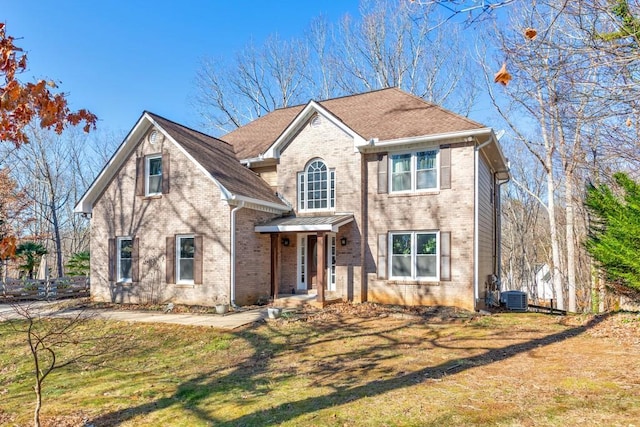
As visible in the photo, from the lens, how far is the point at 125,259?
15422 millimetres

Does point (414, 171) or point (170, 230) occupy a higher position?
point (414, 171)

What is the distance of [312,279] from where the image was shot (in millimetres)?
15117

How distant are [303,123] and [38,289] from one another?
13.1 metres

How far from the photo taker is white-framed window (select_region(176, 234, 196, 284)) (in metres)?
13.9

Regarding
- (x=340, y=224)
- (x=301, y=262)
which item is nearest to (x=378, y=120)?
(x=340, y=224)

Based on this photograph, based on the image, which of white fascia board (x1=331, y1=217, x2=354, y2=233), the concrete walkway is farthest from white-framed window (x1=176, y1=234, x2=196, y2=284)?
white fascia board (x1=331, y1=217, x2=354, y2=233)

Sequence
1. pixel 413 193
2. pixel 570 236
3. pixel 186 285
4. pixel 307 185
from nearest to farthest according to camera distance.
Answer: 1. pixel 413 193
2. pixel 186 285
3. pixel 307 185
4. pixel 570 236

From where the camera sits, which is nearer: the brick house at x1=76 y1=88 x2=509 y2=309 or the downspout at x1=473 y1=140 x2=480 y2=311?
the downspout at x1=473 y1=140 x2=480 y2=311

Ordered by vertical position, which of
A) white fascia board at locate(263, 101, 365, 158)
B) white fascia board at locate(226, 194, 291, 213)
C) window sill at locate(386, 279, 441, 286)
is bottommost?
window sill at locate(386, 279, 441, 286)

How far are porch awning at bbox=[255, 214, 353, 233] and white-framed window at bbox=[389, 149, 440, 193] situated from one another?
1923 millimetres

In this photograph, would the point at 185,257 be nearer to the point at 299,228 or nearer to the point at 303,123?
the point at 299,228

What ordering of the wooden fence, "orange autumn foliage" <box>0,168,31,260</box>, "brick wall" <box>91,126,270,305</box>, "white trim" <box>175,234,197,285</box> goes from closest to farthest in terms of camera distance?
"brick wall" <box>91,126,270,305</box> → "white trim" <box>175,234,197,285</box> → the wooden fence → "orange autumn foliage" <box>0,168,31,260</box>

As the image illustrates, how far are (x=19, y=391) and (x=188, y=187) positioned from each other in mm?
7851

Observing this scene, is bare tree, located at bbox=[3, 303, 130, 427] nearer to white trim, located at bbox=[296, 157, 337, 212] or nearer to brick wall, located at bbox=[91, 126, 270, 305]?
brick wall, located at bbox=[91, 126, 270, 305]
